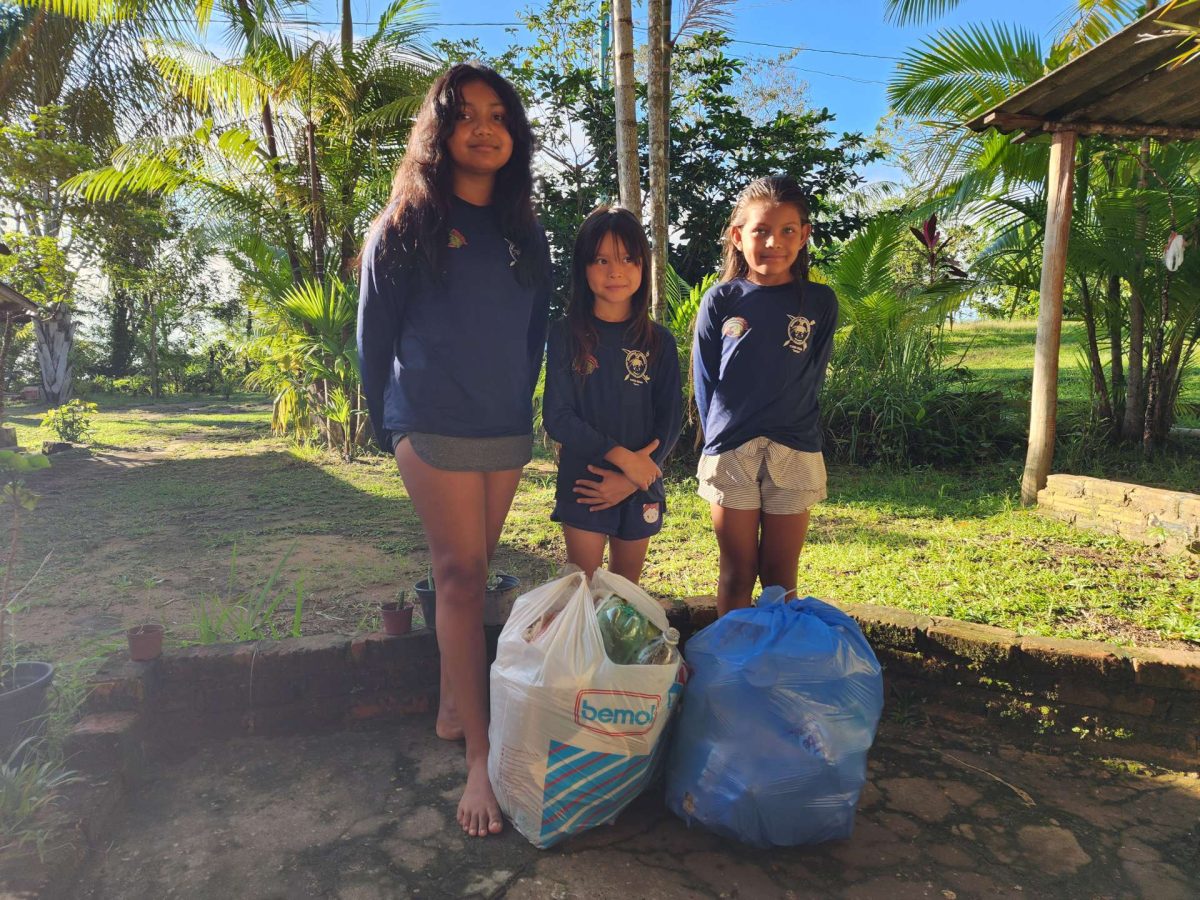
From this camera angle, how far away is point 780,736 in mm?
1865

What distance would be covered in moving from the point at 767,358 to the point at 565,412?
63 cm

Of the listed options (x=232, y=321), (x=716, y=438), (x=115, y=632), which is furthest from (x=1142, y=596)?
(x=232, y=321)

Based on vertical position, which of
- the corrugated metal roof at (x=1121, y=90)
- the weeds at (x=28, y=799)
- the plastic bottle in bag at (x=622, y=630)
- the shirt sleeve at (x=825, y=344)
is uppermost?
the corrugated metal roof at (x=1121, y=90)

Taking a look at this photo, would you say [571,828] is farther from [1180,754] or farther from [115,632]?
[115,632]

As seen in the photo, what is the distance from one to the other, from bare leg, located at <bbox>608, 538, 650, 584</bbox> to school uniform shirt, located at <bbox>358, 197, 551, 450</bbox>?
48cm

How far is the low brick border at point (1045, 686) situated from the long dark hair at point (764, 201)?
120 centimetres

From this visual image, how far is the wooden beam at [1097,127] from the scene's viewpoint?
475 centimetres

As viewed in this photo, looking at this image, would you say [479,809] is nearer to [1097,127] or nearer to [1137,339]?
[1097,127]

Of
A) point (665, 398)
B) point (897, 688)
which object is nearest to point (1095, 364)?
point (897, 688)

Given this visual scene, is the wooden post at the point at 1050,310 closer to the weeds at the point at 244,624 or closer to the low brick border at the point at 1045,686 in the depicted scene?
the low brick border at the point at 1045,686

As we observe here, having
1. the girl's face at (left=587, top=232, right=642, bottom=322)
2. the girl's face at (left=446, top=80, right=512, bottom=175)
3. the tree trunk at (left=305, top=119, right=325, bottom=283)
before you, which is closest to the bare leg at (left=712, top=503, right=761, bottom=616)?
the girl's face at (left=587, top=232, right=642, bottom=322)

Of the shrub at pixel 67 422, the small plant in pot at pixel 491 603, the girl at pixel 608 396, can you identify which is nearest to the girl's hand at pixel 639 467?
the girl at pixel 608 396

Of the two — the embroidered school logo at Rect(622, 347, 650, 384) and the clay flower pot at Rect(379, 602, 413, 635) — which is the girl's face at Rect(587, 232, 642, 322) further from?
the clay flower pot at Rect(379, 602, 413, 635)

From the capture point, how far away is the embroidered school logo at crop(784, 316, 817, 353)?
2387 millimetres
